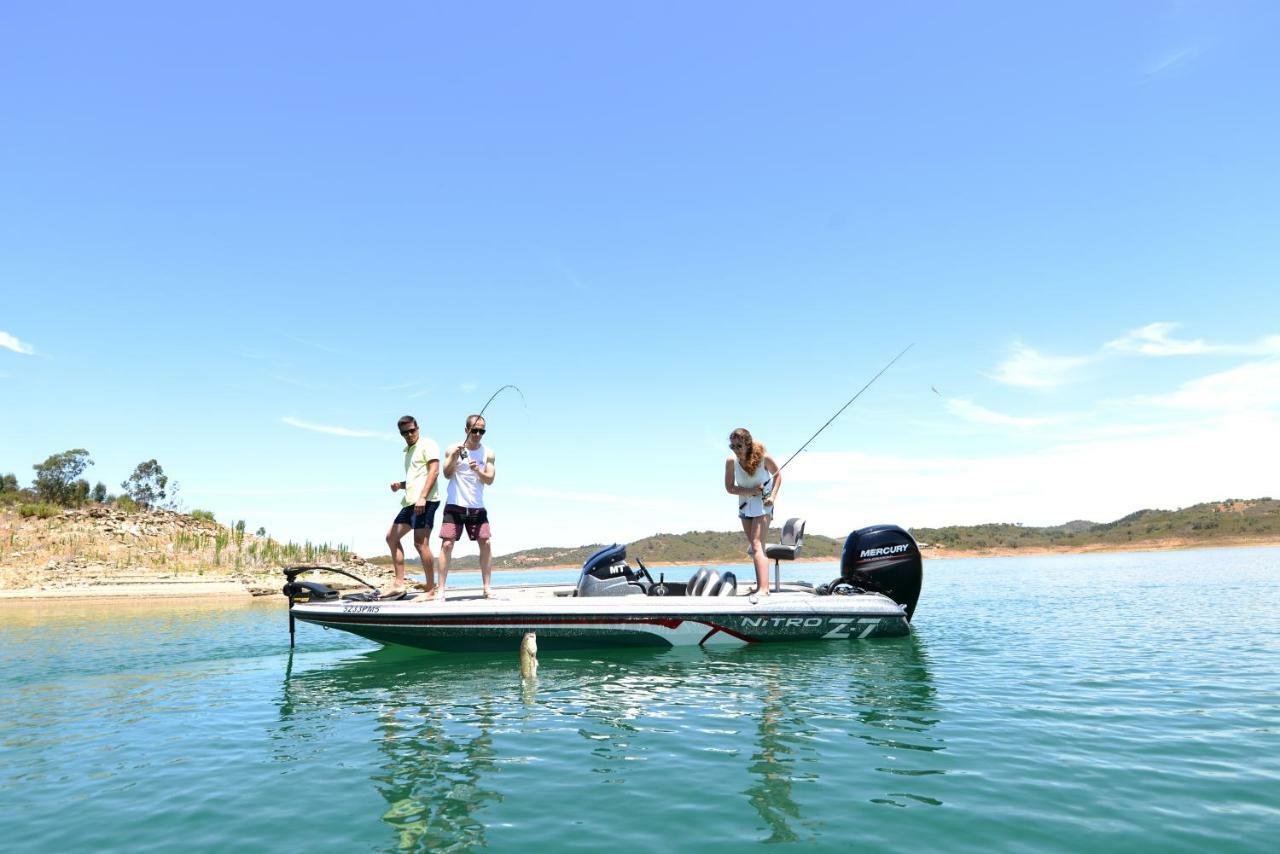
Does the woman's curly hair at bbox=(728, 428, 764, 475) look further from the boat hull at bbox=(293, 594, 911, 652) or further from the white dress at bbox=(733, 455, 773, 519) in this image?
the boat hull at bbox=(293, 594, 911, 652)

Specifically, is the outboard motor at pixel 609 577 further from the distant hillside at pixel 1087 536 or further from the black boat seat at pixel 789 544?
the distant hillside at pixel 1087 536

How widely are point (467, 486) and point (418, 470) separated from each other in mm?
932

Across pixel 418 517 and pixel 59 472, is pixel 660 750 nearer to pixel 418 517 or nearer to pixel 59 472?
pixel 418 517

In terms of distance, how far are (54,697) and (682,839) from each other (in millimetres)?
8682

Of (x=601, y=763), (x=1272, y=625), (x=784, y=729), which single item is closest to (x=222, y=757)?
(x=601, y=763)

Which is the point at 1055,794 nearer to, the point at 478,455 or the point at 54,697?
the point at 478,455

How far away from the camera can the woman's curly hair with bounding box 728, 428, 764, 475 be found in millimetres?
10625

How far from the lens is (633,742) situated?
6.02 meters

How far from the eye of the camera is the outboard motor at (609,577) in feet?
36.8

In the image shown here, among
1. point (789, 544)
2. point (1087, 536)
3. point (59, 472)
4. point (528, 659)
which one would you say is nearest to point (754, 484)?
point (789, 544)

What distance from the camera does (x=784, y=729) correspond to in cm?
627

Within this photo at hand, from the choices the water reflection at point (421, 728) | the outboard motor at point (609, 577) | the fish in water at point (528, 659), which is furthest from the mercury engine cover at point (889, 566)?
the water reflection at point (421, 728)

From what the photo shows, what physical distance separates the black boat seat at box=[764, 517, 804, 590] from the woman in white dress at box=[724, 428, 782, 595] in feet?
1.23

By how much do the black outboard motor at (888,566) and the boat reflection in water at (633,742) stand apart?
1818mm
